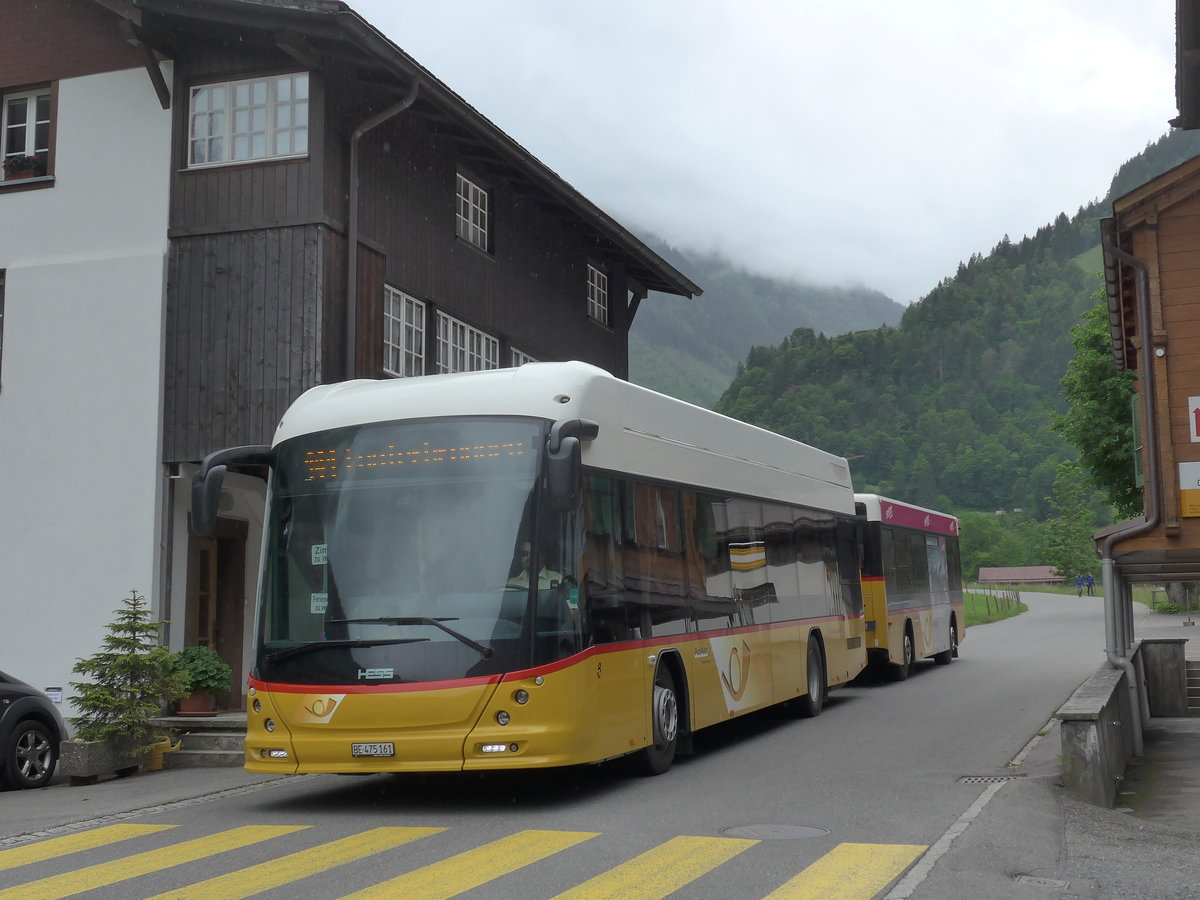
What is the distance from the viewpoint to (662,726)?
1168cm

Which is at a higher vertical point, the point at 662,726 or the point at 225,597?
the point at 225,597

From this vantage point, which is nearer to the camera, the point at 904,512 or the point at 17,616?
the point at 17,616

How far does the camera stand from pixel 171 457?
16.7 metres

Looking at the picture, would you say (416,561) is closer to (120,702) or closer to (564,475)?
(564,475)

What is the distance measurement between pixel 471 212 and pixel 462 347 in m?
2.26

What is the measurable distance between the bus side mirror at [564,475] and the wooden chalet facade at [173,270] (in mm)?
7555

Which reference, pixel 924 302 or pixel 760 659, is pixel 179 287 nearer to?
pixel 760 659

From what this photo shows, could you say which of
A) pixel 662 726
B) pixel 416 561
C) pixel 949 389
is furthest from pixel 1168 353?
pixel 949 389

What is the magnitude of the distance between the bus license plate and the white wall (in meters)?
7.46

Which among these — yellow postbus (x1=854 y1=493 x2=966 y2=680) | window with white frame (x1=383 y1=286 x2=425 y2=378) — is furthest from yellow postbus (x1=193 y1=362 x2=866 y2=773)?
yellow postbus (x1=854 y1=493 x2=966 y2=680)

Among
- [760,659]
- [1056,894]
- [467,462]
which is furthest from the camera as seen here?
[760,659]

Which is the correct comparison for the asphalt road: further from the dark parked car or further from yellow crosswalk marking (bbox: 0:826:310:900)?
the dark parked car

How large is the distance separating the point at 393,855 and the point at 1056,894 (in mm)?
3690

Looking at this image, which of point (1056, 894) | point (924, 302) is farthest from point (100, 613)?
point (924, 302)
